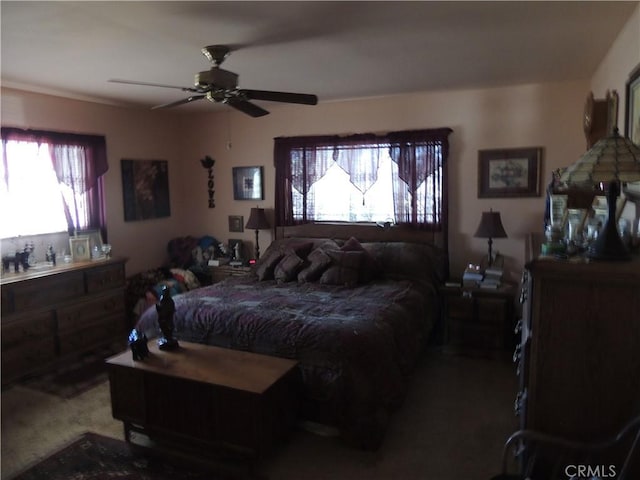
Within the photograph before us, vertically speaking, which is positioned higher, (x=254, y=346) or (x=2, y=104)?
(x=2, y=104)

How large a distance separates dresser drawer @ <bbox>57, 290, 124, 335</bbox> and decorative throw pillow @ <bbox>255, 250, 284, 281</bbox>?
1404 millimetres

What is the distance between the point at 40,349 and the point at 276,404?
7.84 feet

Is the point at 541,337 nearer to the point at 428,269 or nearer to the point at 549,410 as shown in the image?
the point at 549,410

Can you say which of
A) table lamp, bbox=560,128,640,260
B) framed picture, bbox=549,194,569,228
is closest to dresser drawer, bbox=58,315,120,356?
framed picture, bbox=549,194,569,228

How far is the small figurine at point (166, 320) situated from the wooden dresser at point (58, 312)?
1.50 m

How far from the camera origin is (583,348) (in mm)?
1642

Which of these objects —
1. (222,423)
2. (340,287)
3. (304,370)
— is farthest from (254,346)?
(340,287)

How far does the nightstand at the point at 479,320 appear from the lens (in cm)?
390

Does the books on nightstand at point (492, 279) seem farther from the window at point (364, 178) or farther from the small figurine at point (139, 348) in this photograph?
the small figurine at point (139, 348)

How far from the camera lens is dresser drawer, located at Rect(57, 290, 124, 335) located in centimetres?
392

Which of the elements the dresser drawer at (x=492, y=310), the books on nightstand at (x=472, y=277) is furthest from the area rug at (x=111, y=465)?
the books on nightstand at (x=472, y=277)

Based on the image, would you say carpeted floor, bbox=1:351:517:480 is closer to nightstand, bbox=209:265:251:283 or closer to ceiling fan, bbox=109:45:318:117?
nightstand, bbox=209:265:251:283

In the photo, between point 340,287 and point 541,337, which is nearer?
point 541,337

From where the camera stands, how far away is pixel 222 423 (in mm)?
2434
